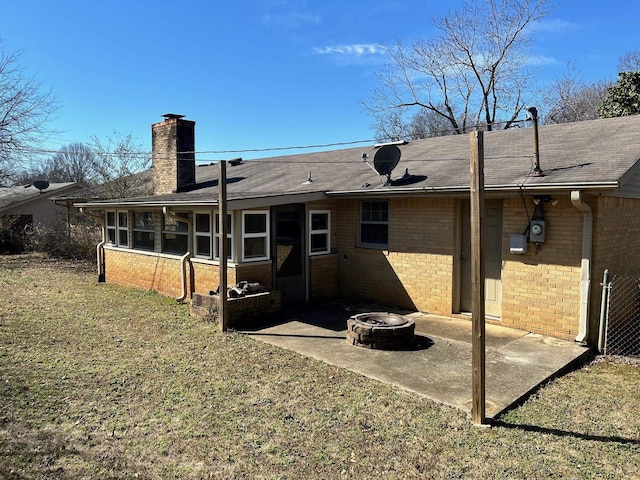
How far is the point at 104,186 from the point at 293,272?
13.3 meters

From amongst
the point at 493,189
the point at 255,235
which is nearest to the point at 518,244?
the point at 493,189

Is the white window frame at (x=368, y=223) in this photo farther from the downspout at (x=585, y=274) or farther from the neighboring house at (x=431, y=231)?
the downspout at (x=585, y=274)

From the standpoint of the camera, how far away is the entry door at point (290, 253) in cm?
1066

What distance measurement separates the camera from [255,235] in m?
10.1

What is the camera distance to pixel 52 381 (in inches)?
237

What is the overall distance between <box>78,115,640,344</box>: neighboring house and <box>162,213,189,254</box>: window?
0.05 meters

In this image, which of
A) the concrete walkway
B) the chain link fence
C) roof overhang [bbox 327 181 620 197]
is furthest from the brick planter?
the chain link fence

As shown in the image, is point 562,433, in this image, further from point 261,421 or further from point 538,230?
point 538,230

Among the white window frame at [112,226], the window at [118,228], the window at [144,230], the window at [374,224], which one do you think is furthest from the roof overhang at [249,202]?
the white window frame at [112,226]

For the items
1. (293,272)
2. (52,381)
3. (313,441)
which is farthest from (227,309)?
(313,441)

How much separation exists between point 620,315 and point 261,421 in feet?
21.6

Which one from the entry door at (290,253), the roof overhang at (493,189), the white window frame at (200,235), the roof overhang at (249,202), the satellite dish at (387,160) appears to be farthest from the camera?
the entry door at (290,253)

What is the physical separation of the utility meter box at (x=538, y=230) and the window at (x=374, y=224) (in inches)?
132

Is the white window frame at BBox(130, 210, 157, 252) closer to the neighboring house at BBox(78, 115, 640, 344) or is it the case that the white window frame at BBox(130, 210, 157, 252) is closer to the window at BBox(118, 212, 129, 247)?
the neighboring house at BBox(78, 115, 640, 344)
